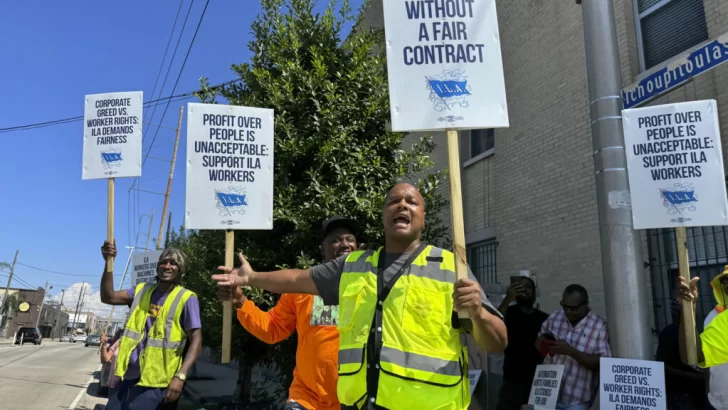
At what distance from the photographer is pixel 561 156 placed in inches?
309

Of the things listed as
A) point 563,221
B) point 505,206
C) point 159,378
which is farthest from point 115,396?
point 505,206

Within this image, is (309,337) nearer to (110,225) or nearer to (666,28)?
(110,225)

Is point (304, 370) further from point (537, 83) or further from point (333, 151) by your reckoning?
point (537, 83)

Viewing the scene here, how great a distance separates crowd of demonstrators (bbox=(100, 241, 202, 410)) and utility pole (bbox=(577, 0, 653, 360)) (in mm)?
3221

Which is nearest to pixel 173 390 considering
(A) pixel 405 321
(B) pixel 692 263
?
(A) pixel 405 321

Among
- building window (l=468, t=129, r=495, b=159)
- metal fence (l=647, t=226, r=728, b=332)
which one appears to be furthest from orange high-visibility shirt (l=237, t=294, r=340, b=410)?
building window (l=468, t=129, r=495, b=159)

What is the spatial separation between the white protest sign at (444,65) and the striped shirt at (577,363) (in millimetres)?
2691

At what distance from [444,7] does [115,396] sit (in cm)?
356

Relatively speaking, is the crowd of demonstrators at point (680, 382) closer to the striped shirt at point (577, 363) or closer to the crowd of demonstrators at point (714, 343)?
the crowd of demonstrators at point (714, 343)

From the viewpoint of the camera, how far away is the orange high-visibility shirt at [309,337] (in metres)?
3.46

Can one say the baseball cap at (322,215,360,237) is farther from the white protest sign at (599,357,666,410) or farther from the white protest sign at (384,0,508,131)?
the white protest sign at (599,357,666,410)

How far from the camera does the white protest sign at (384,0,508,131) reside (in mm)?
2838

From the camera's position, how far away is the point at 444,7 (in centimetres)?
294

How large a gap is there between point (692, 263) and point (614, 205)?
2.76 metres
